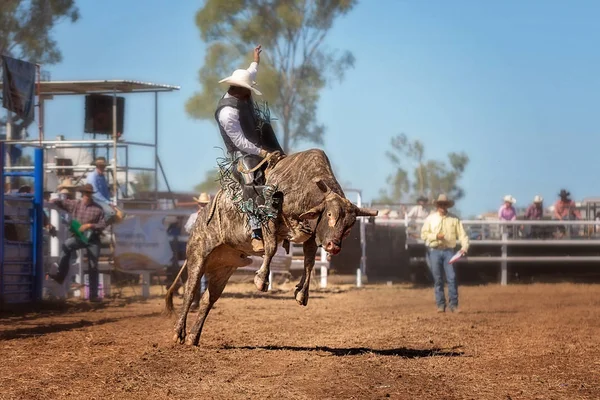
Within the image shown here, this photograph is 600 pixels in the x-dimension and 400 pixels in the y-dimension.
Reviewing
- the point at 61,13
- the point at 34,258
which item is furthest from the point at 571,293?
the point at 61,13

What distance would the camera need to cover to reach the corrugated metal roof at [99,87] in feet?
66.9

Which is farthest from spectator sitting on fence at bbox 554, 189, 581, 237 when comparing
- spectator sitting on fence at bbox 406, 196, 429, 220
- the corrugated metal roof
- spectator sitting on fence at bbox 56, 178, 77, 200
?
spectator sitting on fence at bbox 56, 178, 77, 200

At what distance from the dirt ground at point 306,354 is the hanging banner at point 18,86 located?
139 inches

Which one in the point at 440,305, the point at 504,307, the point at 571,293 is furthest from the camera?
the point at 571,293

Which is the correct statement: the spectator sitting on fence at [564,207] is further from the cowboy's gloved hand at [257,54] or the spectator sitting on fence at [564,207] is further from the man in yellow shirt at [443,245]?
the cowboy's gloved hand at [257,54]

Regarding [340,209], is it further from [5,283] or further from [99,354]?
[5,283]

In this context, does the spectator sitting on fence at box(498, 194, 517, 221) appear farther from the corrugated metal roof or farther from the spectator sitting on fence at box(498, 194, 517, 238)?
the corrugated metal roof

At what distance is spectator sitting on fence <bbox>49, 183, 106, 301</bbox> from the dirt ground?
94 centimetres

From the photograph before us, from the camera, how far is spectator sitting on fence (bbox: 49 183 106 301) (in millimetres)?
16281

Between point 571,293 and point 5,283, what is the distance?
11.8 m

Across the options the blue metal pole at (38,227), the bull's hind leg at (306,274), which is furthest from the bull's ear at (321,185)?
the blue metal pole at (38,227)

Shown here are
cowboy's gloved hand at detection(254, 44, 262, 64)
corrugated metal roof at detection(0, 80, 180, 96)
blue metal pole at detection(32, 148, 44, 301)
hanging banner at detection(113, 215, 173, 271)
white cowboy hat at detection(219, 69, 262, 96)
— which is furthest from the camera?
corrugated metal roof at detection(0, 80, 180, 96)

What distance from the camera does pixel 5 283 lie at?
1426 centimetres

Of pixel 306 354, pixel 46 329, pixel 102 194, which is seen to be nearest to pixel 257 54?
pixel 306 354
